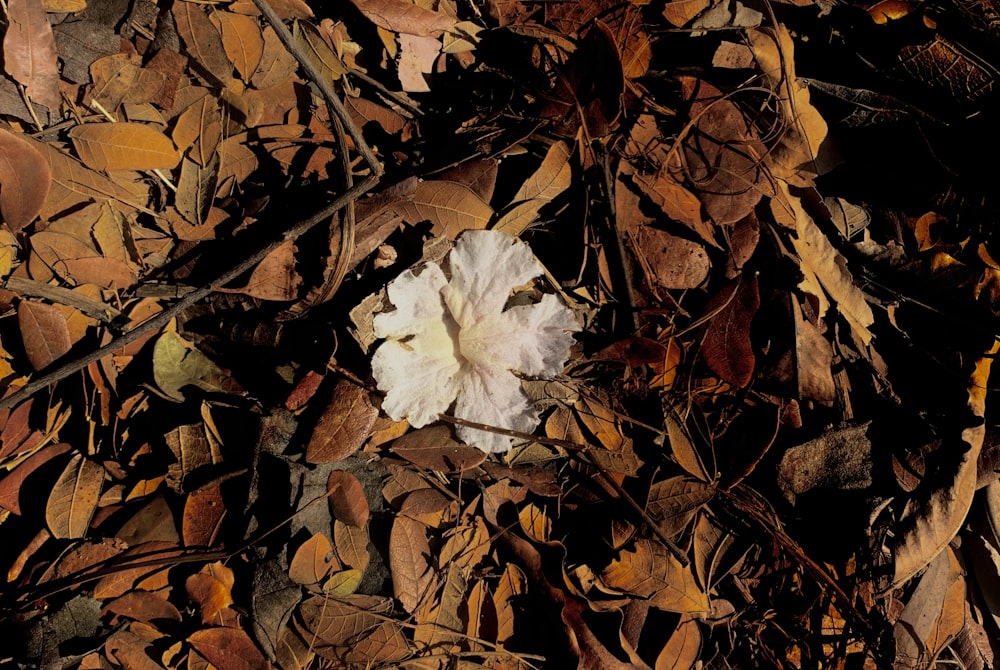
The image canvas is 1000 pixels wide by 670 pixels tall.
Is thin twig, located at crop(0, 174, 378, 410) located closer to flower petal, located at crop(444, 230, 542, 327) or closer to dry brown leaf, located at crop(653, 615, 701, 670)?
flower petal, located at crop(444, 230, 542, 327)

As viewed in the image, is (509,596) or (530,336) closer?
(530,336)

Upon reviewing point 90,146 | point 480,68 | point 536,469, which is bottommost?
point 536,469

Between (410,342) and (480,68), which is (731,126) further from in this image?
(410,342)

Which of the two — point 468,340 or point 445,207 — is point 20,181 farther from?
point 468,340

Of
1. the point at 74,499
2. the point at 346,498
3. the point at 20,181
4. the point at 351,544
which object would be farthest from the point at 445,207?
the point at 74,499

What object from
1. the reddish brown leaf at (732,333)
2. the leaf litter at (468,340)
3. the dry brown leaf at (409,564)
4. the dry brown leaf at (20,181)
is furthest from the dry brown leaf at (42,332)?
the reddish brown leaf at (732,333)

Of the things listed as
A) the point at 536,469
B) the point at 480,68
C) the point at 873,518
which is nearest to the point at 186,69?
the point at 480,68
